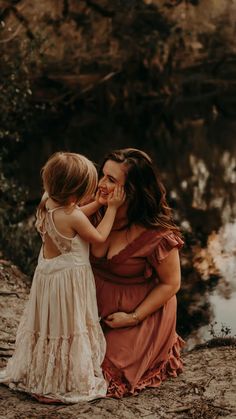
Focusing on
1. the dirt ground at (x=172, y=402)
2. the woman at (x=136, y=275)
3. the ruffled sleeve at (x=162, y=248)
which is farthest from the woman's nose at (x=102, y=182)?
the dirt ground at (x=172, y=402)

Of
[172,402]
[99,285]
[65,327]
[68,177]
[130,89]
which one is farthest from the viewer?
[130,89]

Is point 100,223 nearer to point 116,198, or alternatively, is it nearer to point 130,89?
point 116,198

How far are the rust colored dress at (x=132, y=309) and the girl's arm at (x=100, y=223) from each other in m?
0.21

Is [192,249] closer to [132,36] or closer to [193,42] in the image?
[132,36]

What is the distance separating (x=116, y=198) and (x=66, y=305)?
0.58 metres

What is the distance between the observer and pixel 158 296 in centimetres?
377

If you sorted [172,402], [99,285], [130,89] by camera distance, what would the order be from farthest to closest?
[130,89] → [99,285] → [172,402]

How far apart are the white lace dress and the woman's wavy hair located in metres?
0.32

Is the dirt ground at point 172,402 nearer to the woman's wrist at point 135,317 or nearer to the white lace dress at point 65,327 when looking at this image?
the white lace dress at point 65,327

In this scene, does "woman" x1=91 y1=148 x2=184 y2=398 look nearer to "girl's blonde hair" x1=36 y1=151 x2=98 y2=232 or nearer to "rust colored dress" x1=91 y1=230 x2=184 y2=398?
"rust colored dress" x1=91 y1=230 x2=184 y2=398

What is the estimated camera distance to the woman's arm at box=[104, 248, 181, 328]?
3770 mm

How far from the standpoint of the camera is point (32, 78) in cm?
1992

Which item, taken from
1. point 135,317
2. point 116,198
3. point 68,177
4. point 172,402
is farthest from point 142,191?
point 172,402

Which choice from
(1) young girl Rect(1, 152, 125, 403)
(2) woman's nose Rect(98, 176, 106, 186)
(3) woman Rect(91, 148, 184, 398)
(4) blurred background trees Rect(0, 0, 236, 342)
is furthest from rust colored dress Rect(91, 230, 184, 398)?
(4) blurred background trees Rect(0, 0, 236, 342)
